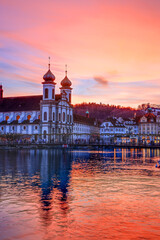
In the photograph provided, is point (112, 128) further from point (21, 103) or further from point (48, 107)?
point (48, 107)

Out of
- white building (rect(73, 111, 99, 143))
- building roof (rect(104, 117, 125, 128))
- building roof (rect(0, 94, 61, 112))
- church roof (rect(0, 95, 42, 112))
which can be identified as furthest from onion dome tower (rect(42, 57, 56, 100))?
building roof (rect(104, 117, 125, 128))

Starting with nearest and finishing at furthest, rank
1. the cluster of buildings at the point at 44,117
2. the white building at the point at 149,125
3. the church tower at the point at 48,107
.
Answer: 1. the church tower at the point at 48,107
2. the cluster of buildings at the point at 44,117
3. the white building at the point at 149,125

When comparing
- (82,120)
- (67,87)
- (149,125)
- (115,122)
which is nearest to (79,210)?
(67,87)

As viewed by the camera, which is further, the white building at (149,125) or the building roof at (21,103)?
the white building at (149,125)

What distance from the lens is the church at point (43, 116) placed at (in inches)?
4601

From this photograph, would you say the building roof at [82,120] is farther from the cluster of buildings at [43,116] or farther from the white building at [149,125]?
the white building at [149,125]

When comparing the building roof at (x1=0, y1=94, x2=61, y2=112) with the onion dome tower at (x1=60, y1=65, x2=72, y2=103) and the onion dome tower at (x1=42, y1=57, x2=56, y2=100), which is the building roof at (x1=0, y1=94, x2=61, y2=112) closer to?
the onion dome tower at (x1=42, y1=57, x2=56, y2=100)

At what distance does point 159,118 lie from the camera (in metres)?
166

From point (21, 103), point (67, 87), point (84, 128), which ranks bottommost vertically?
point (84, 128)

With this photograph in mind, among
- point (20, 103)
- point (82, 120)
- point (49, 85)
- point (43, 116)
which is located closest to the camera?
point (43, 116)

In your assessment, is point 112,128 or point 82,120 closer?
point 82,120

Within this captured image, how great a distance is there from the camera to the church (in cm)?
11688

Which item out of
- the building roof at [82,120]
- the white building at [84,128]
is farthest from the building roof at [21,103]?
the building roof at [82,120]

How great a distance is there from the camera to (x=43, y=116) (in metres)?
118
